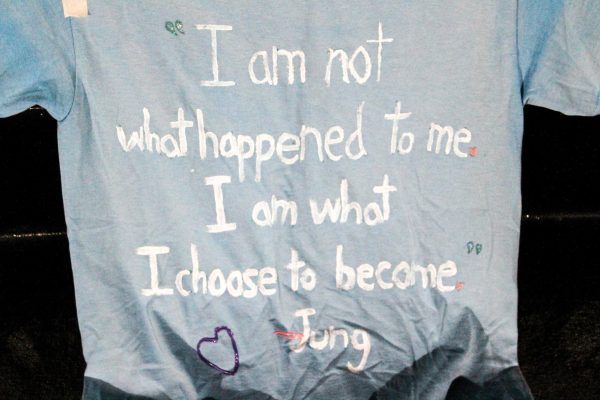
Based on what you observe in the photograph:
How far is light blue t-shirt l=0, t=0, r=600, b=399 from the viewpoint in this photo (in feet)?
2.69

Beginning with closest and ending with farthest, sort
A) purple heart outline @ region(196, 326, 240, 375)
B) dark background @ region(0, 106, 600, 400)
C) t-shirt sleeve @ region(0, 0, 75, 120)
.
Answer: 1. t-shirt sleeve @ region(0, 0, 75, 120)
2. purple heart outline @ region(196, 326, 240, 375)
3. dark background @ region(0, 106, 600, 400)

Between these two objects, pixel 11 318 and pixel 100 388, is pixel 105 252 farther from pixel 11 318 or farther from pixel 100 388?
pixel 11 318

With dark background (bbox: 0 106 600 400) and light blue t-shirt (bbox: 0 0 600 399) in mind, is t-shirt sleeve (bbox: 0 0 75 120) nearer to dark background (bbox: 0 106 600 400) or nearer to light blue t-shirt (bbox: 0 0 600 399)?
light blue t-shirt (bbox: 0 0 600 399)

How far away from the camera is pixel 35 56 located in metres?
0.80

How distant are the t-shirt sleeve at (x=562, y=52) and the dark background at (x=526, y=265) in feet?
0.70

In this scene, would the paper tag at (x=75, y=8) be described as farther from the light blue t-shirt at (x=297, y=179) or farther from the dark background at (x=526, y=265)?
the dark background at (x=526, y=265)

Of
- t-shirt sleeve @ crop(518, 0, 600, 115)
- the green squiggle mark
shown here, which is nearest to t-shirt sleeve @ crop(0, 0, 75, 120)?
the green squiggle mark

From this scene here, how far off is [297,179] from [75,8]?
37 centimetres

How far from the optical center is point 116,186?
2.81 ft

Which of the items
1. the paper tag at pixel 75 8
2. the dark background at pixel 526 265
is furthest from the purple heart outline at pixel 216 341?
the paper tag at pixel 75 8

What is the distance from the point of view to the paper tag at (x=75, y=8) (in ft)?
2.59

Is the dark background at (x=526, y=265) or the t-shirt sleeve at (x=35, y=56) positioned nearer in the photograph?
the t-shirt sleeve at (x=35, y=56)

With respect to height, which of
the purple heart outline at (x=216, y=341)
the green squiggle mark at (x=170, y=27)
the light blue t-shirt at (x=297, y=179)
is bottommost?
the purple heart outline at (x=216, y=341)

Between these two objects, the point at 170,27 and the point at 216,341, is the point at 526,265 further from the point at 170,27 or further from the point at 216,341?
the point at 170,27
